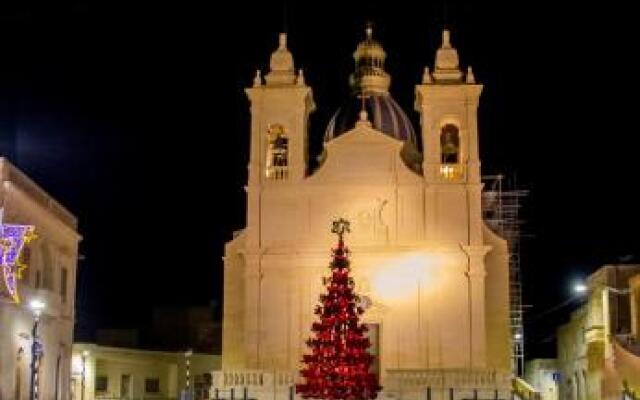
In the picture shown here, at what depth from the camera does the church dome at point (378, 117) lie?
142 ft

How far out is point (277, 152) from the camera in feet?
133

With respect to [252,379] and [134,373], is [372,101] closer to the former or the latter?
[252,379]

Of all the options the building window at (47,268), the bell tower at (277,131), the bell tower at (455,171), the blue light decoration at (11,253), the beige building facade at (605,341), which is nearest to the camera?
the blue light decoration at (11,253)

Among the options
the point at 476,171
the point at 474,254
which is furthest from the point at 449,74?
the point at 474,254

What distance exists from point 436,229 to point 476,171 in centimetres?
254

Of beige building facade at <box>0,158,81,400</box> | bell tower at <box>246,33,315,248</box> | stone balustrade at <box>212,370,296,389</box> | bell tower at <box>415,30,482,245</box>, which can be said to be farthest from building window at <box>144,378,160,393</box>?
bell tower at <box>415,30,482,245</box>

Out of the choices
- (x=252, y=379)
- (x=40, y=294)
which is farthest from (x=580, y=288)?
(x=40, y=294)

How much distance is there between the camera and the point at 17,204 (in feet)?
116

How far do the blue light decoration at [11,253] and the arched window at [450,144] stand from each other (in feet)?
49.5

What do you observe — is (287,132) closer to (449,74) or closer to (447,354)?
(449,74)

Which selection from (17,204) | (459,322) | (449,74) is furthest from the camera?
(449,74)

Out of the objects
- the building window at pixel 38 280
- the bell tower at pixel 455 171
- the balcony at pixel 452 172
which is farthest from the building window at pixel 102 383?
the balcony at pixel 452 172

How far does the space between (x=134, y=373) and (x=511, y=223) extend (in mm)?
19532

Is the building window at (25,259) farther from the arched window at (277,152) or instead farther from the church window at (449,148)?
the church window at (449,148)
